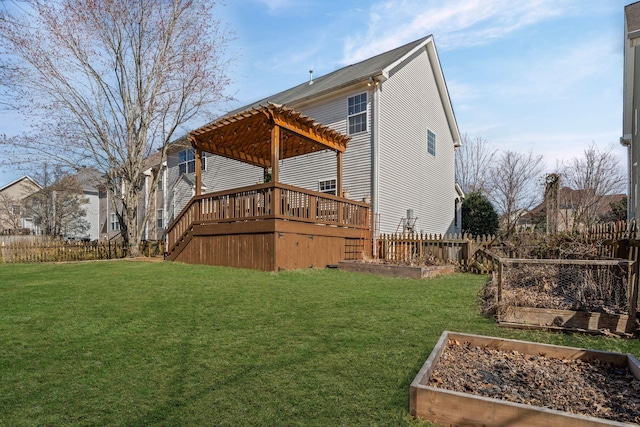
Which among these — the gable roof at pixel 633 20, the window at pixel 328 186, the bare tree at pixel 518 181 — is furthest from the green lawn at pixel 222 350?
the bare tree at pixel 518 181

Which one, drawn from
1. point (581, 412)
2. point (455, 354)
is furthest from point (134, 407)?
point (581, 412)

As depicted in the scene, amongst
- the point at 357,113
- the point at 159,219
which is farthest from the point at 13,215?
the point at 357,113

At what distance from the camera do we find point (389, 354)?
10.9ft

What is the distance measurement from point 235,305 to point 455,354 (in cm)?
314

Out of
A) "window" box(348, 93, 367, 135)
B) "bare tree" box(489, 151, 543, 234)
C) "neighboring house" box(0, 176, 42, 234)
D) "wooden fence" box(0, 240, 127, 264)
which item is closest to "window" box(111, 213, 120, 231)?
"neighboring house" box(0, 176, 42, 234)

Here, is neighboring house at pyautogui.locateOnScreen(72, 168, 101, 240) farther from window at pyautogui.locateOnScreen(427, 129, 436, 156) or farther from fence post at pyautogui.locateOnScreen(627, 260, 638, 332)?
fence post at pyautogui.locateOnScreen(627, 260, 638, 332)

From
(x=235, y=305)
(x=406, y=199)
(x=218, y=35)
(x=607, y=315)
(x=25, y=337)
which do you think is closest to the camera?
(x=25, y=337)

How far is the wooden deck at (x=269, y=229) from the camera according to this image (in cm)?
882

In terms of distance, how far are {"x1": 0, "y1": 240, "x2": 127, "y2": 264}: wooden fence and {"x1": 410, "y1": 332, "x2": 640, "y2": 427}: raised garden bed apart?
54.7ft

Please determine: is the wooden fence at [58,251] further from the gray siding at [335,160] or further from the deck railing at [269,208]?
the gray siding at [335,160]

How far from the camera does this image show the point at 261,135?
11320 mm

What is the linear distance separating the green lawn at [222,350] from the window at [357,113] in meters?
8.42

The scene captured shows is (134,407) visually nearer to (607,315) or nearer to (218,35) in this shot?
(607,315)

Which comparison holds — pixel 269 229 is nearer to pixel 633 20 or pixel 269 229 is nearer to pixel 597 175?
pixel 633 20
